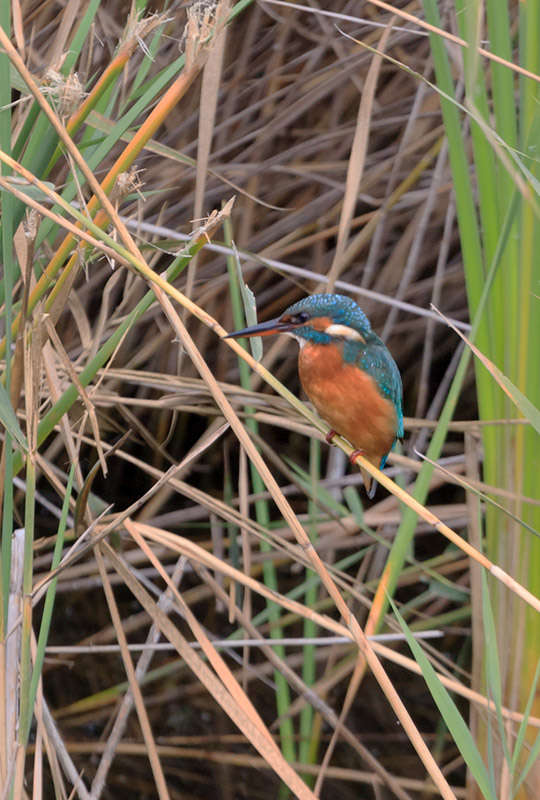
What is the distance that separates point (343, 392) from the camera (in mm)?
1361

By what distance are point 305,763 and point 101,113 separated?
43.7 inches

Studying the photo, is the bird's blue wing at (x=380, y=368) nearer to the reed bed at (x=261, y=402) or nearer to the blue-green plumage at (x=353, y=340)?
the blue-green plumage at (x=353, y=340)

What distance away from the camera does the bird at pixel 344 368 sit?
1.35m

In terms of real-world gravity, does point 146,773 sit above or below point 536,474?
below

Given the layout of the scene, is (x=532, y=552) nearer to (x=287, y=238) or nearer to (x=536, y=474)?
(x=536, y=474)

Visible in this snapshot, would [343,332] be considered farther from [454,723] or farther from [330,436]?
[454,723]

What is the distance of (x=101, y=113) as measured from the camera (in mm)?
1162

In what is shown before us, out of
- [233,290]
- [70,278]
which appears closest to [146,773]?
[233,290]

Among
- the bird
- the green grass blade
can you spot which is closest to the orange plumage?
the bird

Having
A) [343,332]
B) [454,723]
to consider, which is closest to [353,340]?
[343,332]

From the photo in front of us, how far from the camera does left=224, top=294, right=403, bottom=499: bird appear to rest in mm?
1346

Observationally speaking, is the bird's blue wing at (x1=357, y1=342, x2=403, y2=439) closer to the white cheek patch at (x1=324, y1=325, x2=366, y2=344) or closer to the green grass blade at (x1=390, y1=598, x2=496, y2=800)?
the white cheek patch at (x1=324, y1=325, x2=366, y2=344)

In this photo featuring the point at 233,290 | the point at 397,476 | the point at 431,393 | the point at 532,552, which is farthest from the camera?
the point at 431,393

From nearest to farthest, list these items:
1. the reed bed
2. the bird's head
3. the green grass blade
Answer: the green grass blade → the reed bed → the bird's head
